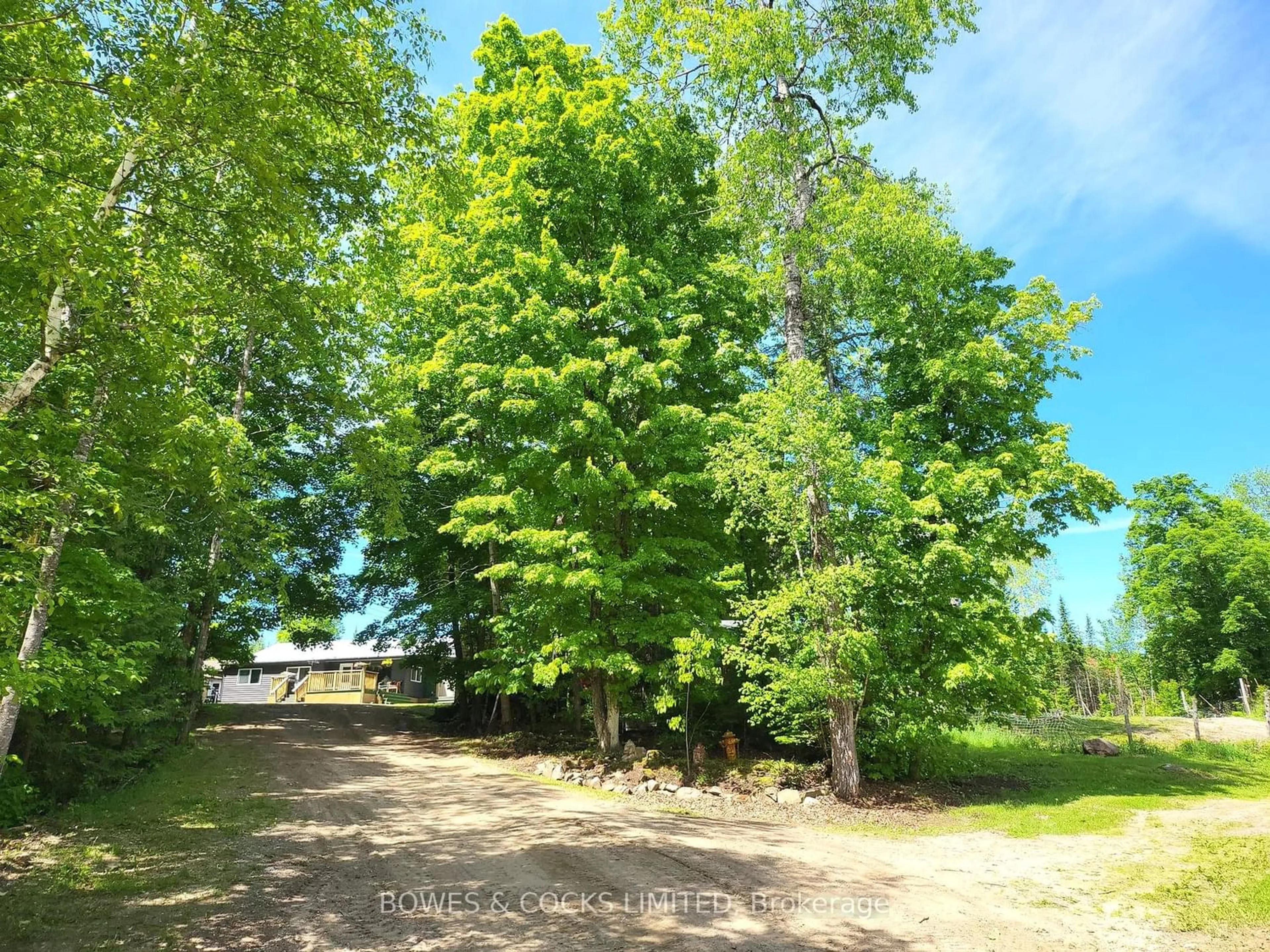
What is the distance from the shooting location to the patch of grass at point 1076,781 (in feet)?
30.2

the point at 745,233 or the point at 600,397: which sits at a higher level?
the point at 745,233

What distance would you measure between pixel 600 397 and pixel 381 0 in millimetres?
7188

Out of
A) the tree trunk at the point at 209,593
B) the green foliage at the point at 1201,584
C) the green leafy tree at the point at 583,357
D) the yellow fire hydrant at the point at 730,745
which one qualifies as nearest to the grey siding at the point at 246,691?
the tree trunk at the point at 209,593

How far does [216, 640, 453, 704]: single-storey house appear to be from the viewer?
3700cm

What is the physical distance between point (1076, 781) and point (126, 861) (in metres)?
14.7

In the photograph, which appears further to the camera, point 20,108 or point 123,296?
point 123,296

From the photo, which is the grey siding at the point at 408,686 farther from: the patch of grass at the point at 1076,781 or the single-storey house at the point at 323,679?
the patch of grass at the point at 1076,781

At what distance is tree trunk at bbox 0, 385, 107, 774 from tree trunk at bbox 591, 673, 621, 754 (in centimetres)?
865

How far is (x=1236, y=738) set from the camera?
19281 millimetres

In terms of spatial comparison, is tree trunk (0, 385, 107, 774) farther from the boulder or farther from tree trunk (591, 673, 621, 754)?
the boulder

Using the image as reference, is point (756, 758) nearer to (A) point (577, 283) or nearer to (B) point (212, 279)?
(A) point (577, 283)

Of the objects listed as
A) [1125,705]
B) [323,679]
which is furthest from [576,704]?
[323,679]

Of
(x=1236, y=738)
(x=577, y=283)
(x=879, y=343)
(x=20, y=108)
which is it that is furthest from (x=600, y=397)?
(x=1236, y=738)

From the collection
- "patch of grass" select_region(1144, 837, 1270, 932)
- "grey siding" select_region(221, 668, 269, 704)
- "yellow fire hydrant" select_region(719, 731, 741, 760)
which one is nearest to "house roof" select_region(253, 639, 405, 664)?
"grey siding" select_region(221, 668, 269, 704)
